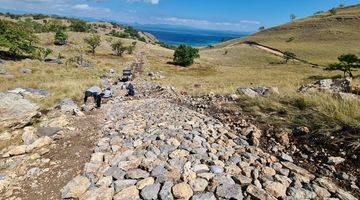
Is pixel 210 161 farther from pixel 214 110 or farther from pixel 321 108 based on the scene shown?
pixel 214 110

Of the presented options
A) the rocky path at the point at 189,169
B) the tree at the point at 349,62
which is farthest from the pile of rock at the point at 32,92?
the tree at the point at 349,62

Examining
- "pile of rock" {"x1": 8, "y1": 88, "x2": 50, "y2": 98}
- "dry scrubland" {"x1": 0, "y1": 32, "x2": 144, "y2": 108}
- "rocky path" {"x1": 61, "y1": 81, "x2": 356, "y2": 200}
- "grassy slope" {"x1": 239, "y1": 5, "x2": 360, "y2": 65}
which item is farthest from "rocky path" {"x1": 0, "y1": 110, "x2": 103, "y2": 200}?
"grassy slope" {"x1": 239, "y1": 5, "x2": 360, "y2": 65}

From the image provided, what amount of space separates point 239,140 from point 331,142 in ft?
7.24

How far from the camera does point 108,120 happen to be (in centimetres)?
1168

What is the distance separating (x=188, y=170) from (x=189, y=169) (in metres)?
0.07

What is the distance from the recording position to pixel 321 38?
368 feet

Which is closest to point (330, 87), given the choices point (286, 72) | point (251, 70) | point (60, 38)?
point (286, 72)

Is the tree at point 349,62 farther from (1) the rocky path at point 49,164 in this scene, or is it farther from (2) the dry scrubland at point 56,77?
(1) the rocky path at point 49,164

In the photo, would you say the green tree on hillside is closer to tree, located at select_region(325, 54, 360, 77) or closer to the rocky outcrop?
the rocky outcrop

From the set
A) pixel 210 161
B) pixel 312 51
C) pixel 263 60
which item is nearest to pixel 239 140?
pixel 210 161

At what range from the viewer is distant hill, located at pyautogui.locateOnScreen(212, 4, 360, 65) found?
300ft

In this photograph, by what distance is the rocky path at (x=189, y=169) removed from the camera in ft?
20.6

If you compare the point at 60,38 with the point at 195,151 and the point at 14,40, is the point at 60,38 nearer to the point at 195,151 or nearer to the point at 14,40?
the point at 14,40

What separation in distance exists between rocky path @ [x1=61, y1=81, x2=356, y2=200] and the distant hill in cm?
7576
